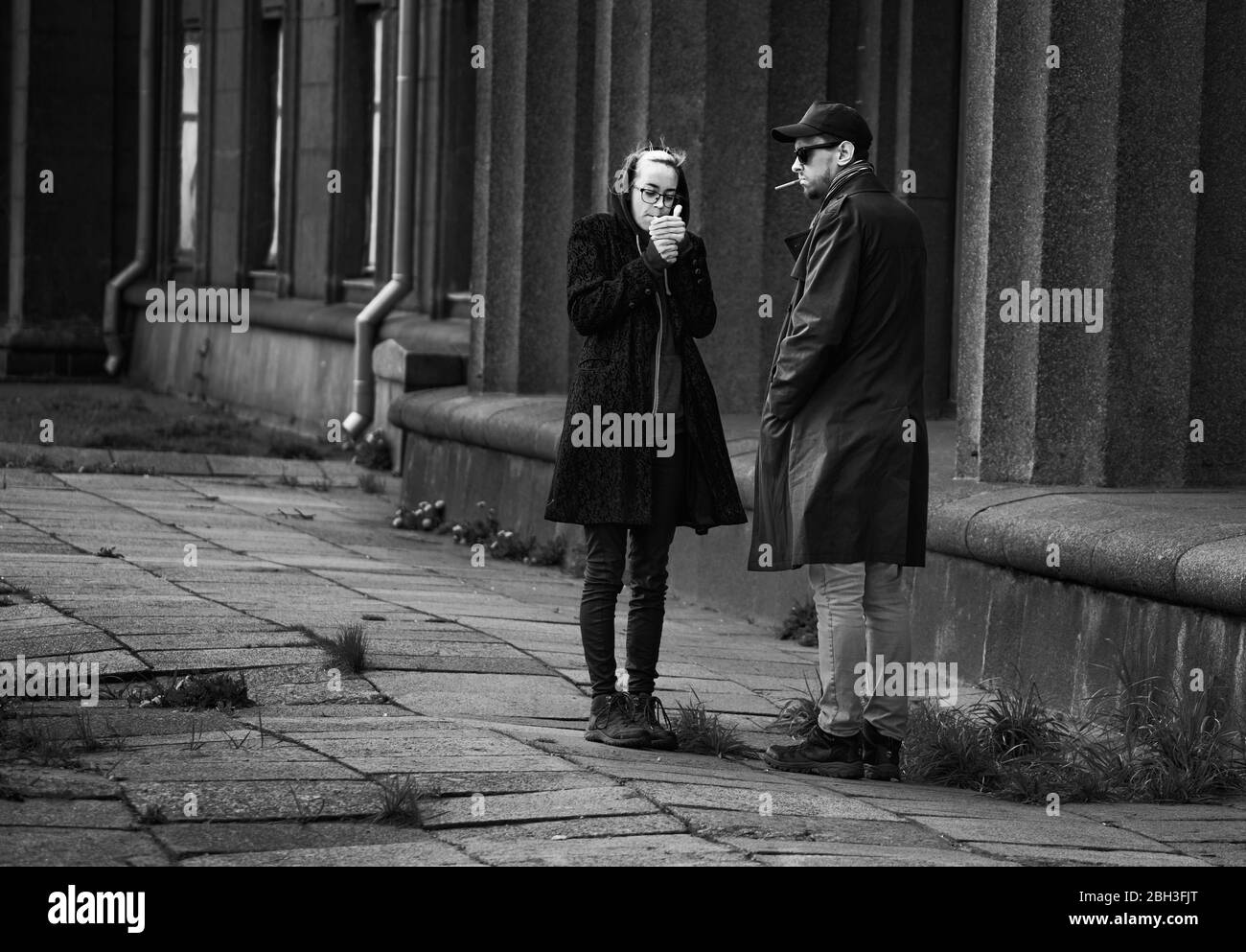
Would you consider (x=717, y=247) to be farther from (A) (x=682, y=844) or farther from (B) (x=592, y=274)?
(A) (x=682, y=844)

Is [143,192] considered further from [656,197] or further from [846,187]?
[846,187]

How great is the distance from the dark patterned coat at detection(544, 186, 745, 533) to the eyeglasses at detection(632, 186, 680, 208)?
11 cm

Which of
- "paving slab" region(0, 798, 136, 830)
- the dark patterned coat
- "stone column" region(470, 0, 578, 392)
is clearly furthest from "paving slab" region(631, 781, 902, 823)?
"stone column" region(470, 0, 578, 392)

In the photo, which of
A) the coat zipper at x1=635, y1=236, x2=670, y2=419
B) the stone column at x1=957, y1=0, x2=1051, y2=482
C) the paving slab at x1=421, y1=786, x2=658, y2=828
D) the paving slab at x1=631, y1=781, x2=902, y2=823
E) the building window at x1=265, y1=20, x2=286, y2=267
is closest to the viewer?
the paving slab at x1=421, y1=786, x2=658, y2=828

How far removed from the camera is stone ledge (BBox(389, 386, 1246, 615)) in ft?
20.5

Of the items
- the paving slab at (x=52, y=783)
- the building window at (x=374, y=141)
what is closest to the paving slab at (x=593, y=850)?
the paving slab at (x=52, y=783)

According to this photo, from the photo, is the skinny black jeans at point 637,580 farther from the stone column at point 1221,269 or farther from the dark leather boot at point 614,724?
the stone column at point 1221,269

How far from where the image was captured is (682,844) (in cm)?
451

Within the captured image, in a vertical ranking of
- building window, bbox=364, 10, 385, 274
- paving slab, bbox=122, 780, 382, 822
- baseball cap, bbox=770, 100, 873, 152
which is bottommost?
paving slab, bbox=122, 780, 382, 822

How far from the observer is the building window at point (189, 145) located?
22750 millimetres

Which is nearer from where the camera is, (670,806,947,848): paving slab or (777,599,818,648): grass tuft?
(670,806,947,848): paving slab

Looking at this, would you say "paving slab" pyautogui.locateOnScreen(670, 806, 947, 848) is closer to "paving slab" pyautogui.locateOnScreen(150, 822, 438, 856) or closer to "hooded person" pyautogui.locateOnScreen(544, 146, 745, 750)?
"paving slab" pyautogui.locateOnScreen(150, 822, 438, 856)

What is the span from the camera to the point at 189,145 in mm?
23047
